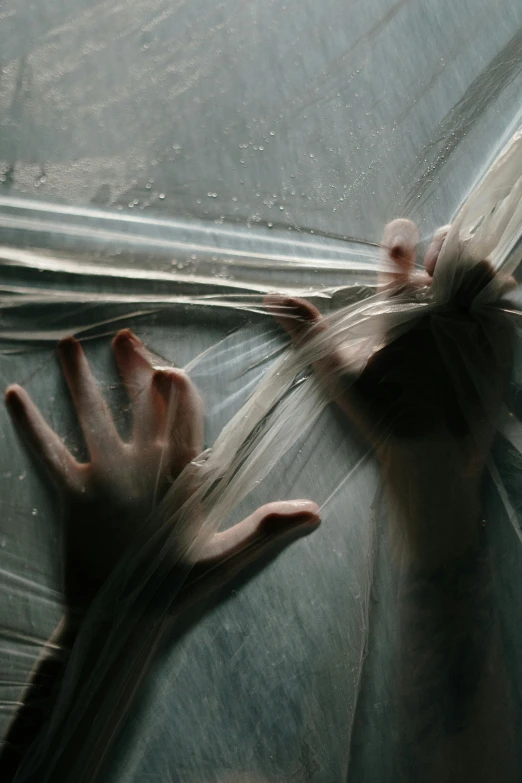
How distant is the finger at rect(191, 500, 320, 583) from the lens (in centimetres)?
69

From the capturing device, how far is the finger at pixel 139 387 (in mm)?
695

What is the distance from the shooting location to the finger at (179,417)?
27.3 inches

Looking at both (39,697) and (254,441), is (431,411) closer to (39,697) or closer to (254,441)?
(254,441)

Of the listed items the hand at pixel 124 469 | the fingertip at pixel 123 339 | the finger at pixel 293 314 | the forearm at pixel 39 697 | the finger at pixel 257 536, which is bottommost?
the forearm at pixel 39 697

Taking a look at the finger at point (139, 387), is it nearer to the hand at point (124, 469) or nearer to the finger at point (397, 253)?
the hand at point (124, 469)

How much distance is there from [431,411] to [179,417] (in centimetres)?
24

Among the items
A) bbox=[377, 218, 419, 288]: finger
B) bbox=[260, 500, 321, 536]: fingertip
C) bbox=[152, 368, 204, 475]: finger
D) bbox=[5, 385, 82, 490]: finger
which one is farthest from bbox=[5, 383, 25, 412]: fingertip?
bbox=[377, 218, 419, 288]: finger

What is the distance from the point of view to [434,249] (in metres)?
0.75

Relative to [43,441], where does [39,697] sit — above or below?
below

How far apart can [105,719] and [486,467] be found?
42 cm

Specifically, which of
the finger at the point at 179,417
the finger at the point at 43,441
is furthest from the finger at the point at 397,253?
the finger at the point at 43,441

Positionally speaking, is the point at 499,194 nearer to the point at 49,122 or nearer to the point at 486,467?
the point at 486,467

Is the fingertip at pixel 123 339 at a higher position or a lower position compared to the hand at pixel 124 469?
higher

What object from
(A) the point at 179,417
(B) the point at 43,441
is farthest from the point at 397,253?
(B) the point at 43,441
